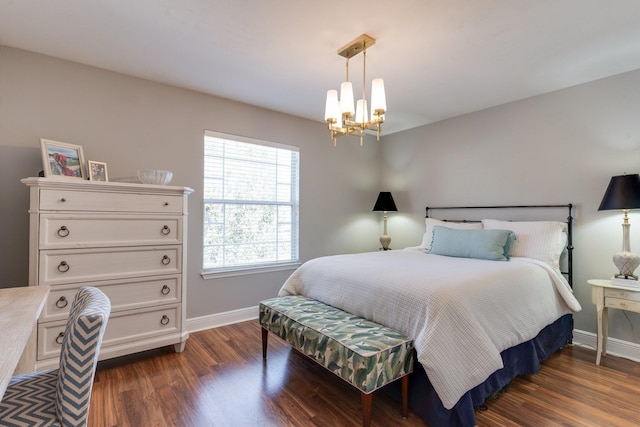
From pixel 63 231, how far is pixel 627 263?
13.5ft

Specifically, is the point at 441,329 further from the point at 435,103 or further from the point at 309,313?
the point at 435,103

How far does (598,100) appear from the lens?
2715 mm

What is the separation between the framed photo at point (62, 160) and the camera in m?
2.21

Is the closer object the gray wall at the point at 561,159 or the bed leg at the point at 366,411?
the bed leg at the point at 366,411

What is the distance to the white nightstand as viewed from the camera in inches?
89.1

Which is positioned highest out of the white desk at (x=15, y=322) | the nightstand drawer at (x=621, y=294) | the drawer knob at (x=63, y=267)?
the drawer knob at (x=63, y=267)

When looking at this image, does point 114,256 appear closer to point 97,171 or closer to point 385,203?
point 97,171

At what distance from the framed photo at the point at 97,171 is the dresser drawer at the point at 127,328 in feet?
3.50

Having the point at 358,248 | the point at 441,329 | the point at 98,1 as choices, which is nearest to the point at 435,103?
the point at 358,248

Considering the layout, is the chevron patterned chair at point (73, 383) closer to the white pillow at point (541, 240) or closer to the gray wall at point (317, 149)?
the gray wall at point (317, 149)

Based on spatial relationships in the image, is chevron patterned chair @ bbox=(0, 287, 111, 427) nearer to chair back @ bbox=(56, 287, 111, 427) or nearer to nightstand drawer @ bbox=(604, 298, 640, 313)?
chair back @ bbox=(56, 287, 111, 427)

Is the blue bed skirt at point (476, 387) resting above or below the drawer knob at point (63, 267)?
below

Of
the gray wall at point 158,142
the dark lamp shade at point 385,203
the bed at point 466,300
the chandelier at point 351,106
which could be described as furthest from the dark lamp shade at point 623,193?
the gray wall at point 158,142

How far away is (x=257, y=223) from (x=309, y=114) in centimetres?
144
